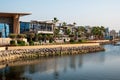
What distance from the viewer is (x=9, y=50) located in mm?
60812

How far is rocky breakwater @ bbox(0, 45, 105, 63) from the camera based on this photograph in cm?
5794

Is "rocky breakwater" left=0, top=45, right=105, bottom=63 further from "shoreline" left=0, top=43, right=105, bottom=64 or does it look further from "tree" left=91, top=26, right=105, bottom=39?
"tree" left=91, top=26, right=105, bottom=39

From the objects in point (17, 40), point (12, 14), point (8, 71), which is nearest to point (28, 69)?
point (8, 71)

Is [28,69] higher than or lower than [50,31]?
lower

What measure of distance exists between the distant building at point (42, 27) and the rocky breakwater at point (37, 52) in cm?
2466

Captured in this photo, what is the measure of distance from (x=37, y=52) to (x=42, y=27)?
45.8 meters

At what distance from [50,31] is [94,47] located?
75.6 feet

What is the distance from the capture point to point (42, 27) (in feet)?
375

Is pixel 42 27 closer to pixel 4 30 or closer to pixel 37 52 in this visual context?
pixel 4 30

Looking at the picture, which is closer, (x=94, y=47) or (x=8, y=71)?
(x=8, y=71)

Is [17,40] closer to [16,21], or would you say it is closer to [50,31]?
[16,21]

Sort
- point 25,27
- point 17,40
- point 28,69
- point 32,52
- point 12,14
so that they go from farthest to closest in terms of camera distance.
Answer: point 25,27 < point 12,14 < point 17,40 < point 32,52 < point 28,69

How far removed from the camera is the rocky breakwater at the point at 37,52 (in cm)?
5794

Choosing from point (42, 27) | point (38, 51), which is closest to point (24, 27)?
point (42, 27)
